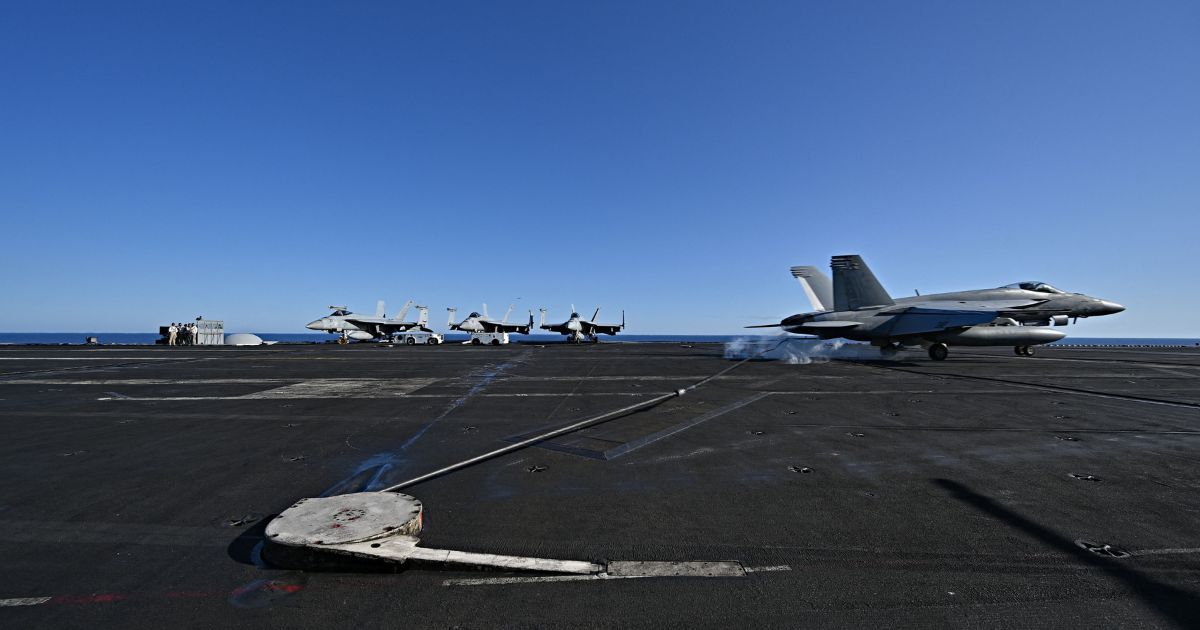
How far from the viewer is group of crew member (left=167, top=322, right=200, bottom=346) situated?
5325 centimetres

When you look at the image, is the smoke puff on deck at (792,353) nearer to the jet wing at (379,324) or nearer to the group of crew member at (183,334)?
the jet wing at (379,324)

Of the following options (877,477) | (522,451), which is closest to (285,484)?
(522,451)

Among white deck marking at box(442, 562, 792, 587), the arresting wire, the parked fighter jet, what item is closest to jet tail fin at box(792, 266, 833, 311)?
the arresting wire

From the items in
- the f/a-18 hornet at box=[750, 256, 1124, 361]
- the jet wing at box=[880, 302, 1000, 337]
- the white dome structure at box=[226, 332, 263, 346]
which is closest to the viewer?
the jet wing at box=[880, 302, 1000, 337]

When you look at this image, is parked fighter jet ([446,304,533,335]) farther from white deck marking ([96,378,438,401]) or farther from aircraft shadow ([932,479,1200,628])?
aircraft shadow ([932,479,1200,628])

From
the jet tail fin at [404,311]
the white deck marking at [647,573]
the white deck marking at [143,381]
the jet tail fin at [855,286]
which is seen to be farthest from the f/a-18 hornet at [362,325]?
the white deck marking at [647,573]

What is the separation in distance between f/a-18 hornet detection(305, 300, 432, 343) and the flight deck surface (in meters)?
55.2

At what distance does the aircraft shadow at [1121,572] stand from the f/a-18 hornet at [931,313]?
22472 mm

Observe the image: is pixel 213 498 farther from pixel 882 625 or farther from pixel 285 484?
pixel 882 625

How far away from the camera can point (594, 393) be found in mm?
12719

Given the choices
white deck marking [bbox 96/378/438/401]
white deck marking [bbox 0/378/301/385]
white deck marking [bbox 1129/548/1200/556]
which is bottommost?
white deck marking [bbox 1129/548/1200/556]

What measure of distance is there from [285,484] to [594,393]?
8.29 m

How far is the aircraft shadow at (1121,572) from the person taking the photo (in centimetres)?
268

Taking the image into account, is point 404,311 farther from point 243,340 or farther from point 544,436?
point 544,436
